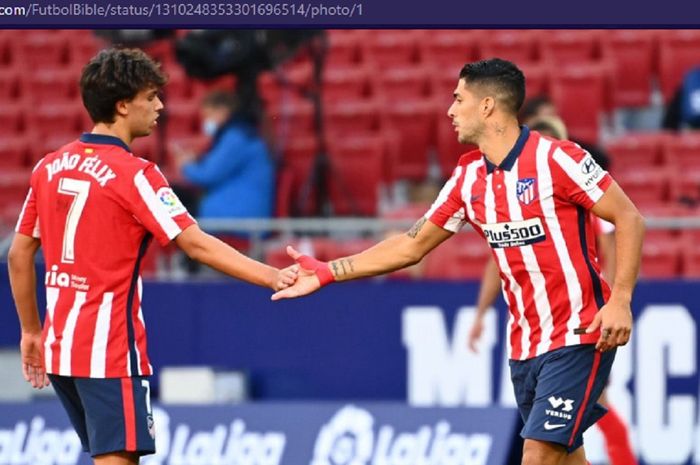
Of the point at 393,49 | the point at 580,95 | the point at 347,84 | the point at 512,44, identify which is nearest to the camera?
the point at 580,95

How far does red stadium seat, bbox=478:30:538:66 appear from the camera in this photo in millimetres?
12750

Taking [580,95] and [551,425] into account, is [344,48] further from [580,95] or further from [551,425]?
[551,425]

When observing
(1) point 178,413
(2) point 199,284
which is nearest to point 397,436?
(1) point 178,413

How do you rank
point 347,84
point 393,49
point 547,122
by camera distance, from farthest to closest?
point 393,49
point 347,84
point 547,122

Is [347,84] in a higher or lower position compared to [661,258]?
higher

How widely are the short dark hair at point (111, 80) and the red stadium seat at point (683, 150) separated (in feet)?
20.3

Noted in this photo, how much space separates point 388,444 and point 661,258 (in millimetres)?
2923

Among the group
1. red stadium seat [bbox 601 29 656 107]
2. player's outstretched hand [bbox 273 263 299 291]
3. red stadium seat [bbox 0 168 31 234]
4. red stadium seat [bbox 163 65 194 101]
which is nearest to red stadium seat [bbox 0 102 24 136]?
red stadium seat [bbox 0 168 31 234]

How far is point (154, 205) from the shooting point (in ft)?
19.9

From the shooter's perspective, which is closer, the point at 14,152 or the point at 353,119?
the point at 353,119

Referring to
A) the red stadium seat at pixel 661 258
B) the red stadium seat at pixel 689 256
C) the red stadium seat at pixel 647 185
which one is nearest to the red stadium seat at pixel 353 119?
the red stadium seat at pixel 647 185

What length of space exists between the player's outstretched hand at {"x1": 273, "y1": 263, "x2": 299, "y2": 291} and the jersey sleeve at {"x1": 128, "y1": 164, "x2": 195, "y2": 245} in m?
0.58

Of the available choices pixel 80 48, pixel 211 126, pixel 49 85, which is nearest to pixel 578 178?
pixel 211 126

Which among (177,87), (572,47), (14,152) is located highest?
(572,47)
